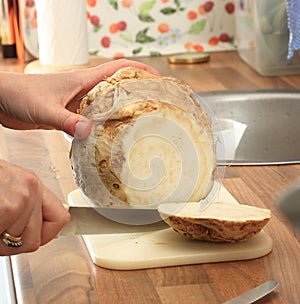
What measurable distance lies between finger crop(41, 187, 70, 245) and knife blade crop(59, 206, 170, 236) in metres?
0.09

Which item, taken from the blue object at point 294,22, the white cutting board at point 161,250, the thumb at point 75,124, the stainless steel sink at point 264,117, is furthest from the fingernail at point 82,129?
the blue object at point 294,22

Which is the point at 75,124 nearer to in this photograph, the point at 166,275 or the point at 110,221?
the point at 110,221

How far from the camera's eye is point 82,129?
109 centimetres

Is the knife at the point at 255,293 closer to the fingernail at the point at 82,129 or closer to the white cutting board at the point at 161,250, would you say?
the white cutting board at the point at 161,250

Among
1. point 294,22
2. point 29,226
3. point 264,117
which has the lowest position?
point 264,117

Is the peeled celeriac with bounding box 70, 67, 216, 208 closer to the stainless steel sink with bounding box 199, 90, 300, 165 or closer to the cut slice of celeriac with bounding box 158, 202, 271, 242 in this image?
the cut slice of celeriac with bounding box 158, 202, 271, 242

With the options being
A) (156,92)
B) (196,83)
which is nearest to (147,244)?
(156,92)

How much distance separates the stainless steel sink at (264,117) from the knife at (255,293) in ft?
2.16

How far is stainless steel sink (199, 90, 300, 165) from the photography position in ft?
5.33

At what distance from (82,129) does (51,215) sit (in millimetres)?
190

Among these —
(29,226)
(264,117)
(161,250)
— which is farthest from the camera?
(264,117)

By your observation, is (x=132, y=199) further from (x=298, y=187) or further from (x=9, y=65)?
(x=9, y=65)

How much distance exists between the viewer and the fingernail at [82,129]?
109 cm

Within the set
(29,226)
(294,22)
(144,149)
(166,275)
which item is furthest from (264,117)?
(29,226)
